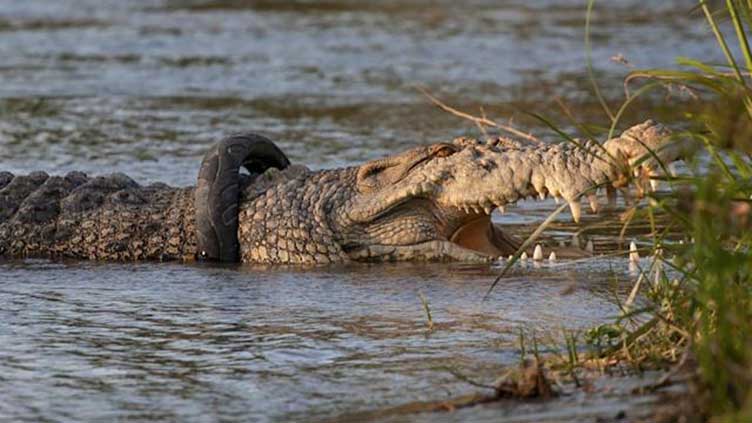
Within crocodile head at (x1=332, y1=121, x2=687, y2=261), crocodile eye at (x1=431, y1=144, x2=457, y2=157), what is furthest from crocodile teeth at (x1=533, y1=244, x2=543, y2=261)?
crocodile eye at (x1=431, y1=144, x2=457, y2=157)

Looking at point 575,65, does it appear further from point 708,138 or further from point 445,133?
point 708,138

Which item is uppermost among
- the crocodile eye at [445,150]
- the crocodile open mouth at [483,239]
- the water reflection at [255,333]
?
the crocodile eye at [445,150]

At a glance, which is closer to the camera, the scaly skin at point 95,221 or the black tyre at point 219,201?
the black tyre at point 219,201

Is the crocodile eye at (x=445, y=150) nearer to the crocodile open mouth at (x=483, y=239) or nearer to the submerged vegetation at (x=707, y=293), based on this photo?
the crocodile open mouth at (x=483, y=239)

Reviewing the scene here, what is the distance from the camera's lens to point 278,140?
1077 centimetres

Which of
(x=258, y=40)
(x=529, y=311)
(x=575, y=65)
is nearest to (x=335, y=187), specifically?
(x=529, y=311)

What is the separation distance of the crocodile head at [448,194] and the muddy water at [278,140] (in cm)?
17

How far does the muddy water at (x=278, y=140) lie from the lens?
4.77 m

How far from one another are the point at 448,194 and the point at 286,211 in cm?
80

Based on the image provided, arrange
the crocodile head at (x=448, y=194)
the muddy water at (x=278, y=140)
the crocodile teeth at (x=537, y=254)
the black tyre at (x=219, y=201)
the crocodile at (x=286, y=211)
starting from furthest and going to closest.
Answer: the black tyre at (x=219, y=201), the crocodile at (x=286, y=211), the crocodile teeth at (x=537, y=254), the crocodile head at (x=448, y=194), the muddy water at (x=278, y=140)

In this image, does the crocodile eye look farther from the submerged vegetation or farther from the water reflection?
the submerged vegetation

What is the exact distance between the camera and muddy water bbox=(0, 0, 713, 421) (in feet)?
15.6

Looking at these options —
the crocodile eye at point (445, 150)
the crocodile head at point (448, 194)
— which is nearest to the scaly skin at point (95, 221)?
the crocodile head at point (448, 194)

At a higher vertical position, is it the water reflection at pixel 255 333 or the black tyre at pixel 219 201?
the black tyre at pixel 219 201
